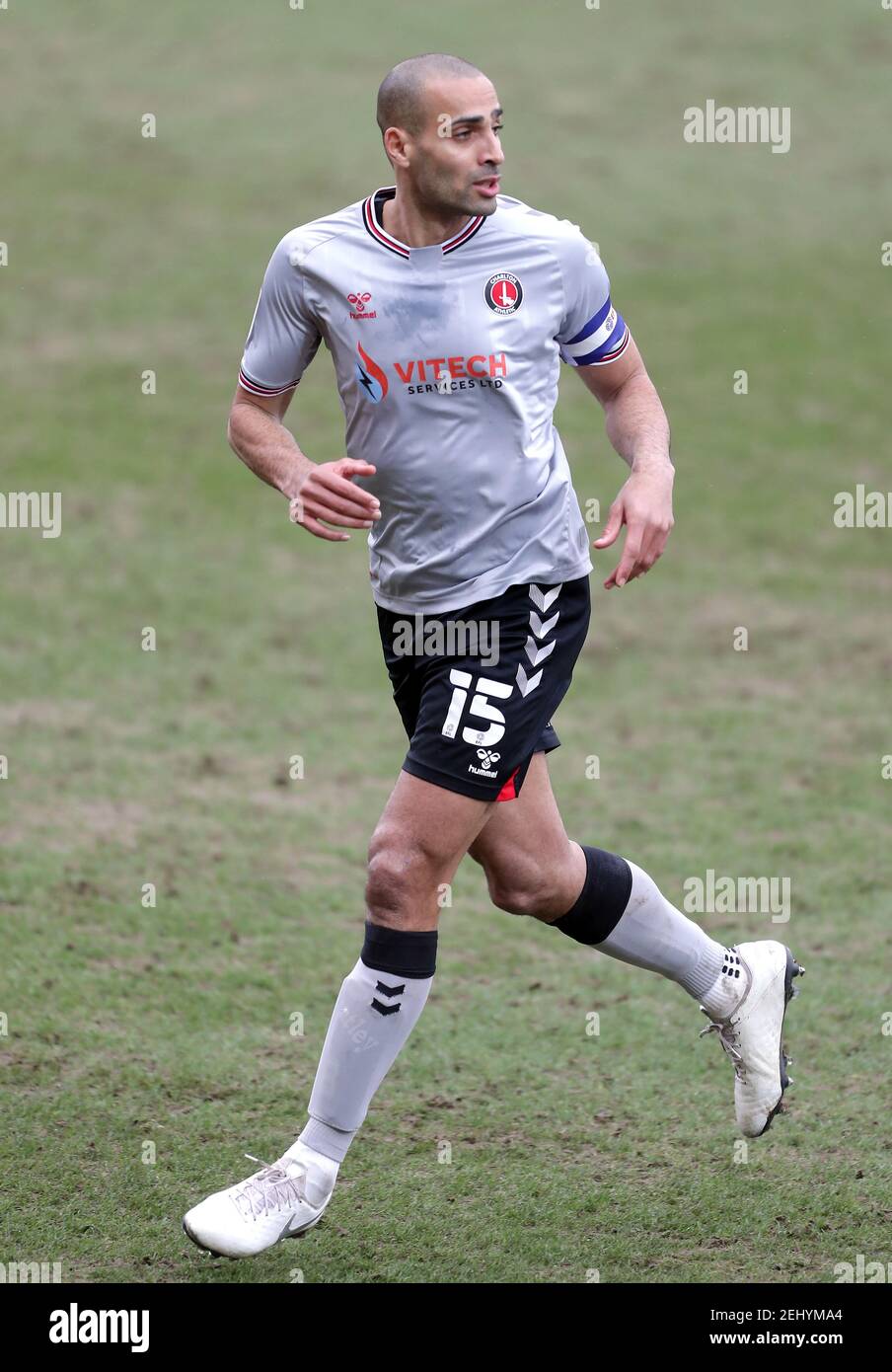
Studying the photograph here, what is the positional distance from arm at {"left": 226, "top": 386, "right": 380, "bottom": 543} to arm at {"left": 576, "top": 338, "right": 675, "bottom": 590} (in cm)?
54

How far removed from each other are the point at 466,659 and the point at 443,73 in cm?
131

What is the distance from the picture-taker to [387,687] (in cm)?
887

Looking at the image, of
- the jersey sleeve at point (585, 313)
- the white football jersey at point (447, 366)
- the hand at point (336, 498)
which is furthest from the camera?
the jersey sleeve at point (585, 313)

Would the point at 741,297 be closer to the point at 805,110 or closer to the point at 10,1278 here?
the point at 805,110

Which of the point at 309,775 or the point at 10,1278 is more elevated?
the point at 309,775

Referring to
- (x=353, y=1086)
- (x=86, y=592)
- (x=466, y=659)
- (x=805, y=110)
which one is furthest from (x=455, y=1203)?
(x=805, y=110)

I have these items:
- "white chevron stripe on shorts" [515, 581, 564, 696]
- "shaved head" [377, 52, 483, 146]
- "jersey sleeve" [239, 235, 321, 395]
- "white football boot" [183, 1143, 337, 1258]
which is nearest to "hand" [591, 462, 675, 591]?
"white chevron stripe on shorts" [515, 581, 564, 696]

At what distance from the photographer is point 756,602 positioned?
33.1 feet

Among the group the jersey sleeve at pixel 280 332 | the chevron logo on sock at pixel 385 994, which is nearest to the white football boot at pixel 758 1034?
the chevron logo on sock at pixel 385 994

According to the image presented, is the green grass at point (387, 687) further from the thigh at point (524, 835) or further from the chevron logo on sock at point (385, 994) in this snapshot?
the thigh at point (524, 835)

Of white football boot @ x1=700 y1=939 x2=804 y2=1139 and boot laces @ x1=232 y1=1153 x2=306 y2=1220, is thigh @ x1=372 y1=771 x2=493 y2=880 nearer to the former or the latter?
boot laces @ x1=232 y1=1153 x2=306 y2=1220

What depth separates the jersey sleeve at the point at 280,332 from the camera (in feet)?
13.1

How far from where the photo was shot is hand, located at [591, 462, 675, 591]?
12.6 feet

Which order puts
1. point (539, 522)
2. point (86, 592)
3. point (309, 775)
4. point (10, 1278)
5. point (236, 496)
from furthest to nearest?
1. point (236, 496)
2. point (86, 592)
3. point (309, 775)
4. point (539, 522)
5. point (10, 1278)
